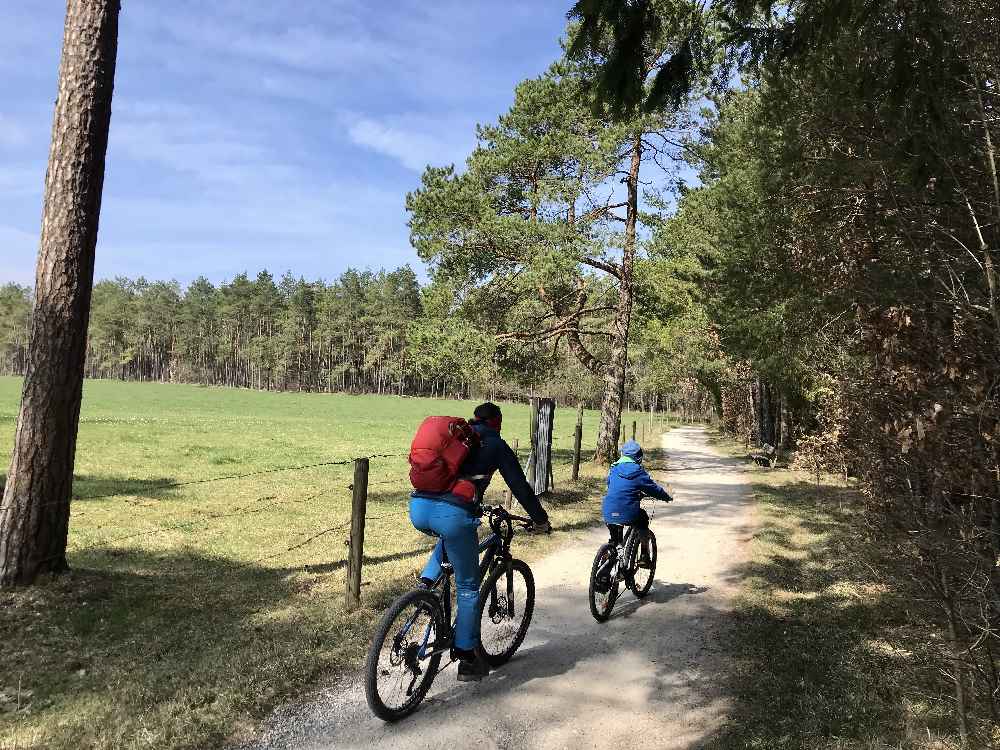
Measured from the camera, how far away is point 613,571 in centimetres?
642

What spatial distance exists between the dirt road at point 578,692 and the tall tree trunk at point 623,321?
33.1ft

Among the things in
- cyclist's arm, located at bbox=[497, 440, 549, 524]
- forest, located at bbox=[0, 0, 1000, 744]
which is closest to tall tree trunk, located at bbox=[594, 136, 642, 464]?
forest, located at bbox=[0, 0, 1000, 744]

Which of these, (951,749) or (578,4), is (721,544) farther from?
(578,4)

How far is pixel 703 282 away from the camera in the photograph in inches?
690

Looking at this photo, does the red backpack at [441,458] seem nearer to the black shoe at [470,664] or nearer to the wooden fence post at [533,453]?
the black shoe at [470,664]

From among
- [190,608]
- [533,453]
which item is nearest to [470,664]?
[190,608]

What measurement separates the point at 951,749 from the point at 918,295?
3209 mm

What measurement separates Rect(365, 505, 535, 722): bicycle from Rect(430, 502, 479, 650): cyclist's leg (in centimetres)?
8

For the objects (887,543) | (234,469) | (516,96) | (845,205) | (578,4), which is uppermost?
(516,96)

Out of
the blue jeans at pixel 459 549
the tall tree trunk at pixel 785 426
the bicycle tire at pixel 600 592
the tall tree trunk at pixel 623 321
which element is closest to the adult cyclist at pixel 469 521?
the blue jeans at pixel 459 549

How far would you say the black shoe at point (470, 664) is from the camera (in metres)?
4.50

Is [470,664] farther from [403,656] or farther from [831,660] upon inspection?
[831,660]

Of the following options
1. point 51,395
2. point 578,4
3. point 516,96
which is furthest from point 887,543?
point 516,96

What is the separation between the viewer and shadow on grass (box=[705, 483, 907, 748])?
168 inches
